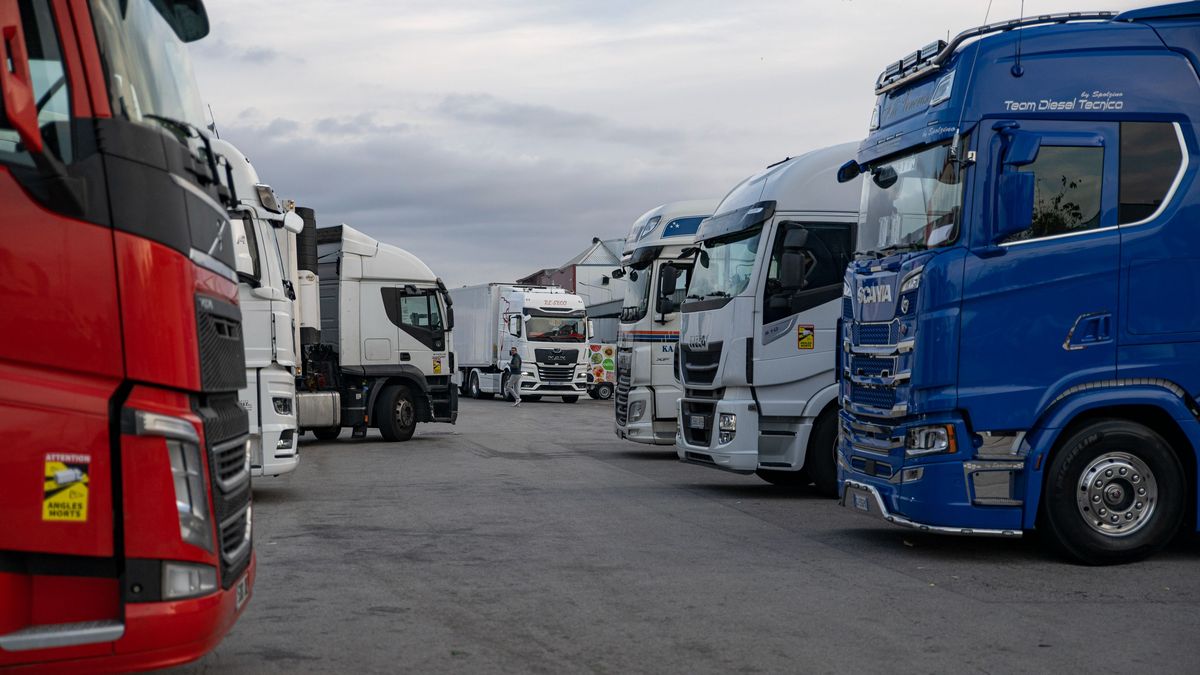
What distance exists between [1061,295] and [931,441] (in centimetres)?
130

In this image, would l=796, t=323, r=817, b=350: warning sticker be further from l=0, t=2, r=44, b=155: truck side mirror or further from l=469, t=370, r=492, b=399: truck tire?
l=469, t=370, r=492, b=399: truck tire

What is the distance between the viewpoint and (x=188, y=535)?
164 inches

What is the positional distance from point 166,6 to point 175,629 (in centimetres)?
242

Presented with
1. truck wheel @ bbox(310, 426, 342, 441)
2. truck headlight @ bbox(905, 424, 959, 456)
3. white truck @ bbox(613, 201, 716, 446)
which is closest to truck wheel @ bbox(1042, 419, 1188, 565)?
truck headlight @ bbox(905, 424, 959, 456)

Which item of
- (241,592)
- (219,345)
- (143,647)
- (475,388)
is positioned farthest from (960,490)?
(475,388)

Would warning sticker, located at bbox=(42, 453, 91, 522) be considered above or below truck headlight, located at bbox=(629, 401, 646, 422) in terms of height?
above

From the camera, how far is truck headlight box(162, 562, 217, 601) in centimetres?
412

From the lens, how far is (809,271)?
507 inches

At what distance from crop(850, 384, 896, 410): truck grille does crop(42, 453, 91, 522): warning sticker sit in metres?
6.19

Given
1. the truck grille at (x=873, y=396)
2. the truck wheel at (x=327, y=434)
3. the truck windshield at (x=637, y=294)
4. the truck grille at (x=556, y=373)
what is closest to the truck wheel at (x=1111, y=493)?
the truck grille at (x=873, y=396)

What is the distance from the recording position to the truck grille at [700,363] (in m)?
13.5

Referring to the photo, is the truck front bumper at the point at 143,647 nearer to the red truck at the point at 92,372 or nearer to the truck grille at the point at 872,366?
the red truck at the point at 92,372

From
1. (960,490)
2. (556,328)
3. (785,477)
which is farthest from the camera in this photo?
(556,328)

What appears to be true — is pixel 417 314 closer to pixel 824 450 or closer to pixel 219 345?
pixel 824 450
